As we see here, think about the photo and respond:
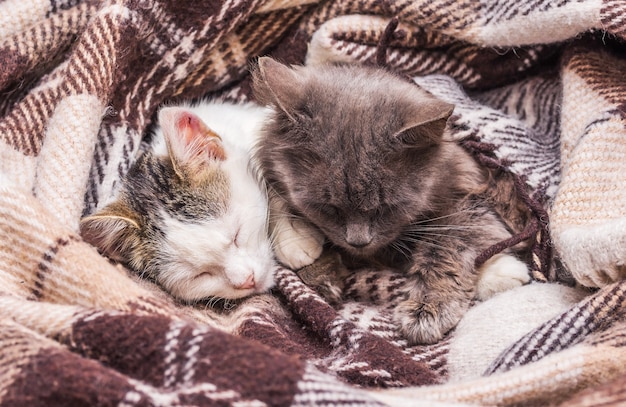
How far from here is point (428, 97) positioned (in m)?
1.63

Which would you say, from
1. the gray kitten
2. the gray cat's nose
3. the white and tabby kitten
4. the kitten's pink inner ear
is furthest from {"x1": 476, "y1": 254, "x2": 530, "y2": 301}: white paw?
the kitten's pink inner ear

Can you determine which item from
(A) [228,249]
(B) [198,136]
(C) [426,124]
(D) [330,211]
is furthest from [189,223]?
(C) [426,124]

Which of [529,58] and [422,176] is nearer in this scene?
[422,176]

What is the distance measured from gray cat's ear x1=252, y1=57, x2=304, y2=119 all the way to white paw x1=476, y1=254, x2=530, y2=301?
67cm

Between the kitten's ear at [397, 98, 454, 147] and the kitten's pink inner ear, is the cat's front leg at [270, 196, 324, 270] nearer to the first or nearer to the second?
the kitten's pink inner ear

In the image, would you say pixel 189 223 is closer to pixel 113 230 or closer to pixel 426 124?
pixel 113 230

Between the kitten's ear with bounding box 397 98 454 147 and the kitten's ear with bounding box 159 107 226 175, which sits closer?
the kitten's ear with bounding box 397 98 454 147

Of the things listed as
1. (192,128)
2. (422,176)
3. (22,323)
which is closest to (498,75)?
(422,176)

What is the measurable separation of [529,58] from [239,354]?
1.41m

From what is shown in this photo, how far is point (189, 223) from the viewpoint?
156 centimetres

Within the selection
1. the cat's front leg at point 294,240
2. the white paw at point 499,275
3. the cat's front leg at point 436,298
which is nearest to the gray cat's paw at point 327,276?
the cat's front leg at point 294,240

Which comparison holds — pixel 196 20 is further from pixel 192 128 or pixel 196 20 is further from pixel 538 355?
pixel 538 355

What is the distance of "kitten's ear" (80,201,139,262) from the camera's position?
149cm

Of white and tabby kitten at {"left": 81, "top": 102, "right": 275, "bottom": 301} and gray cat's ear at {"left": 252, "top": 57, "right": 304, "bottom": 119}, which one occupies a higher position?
gray cat's ear at {"left": 252, "top": 57, "right": 304, "bottom": 119}
